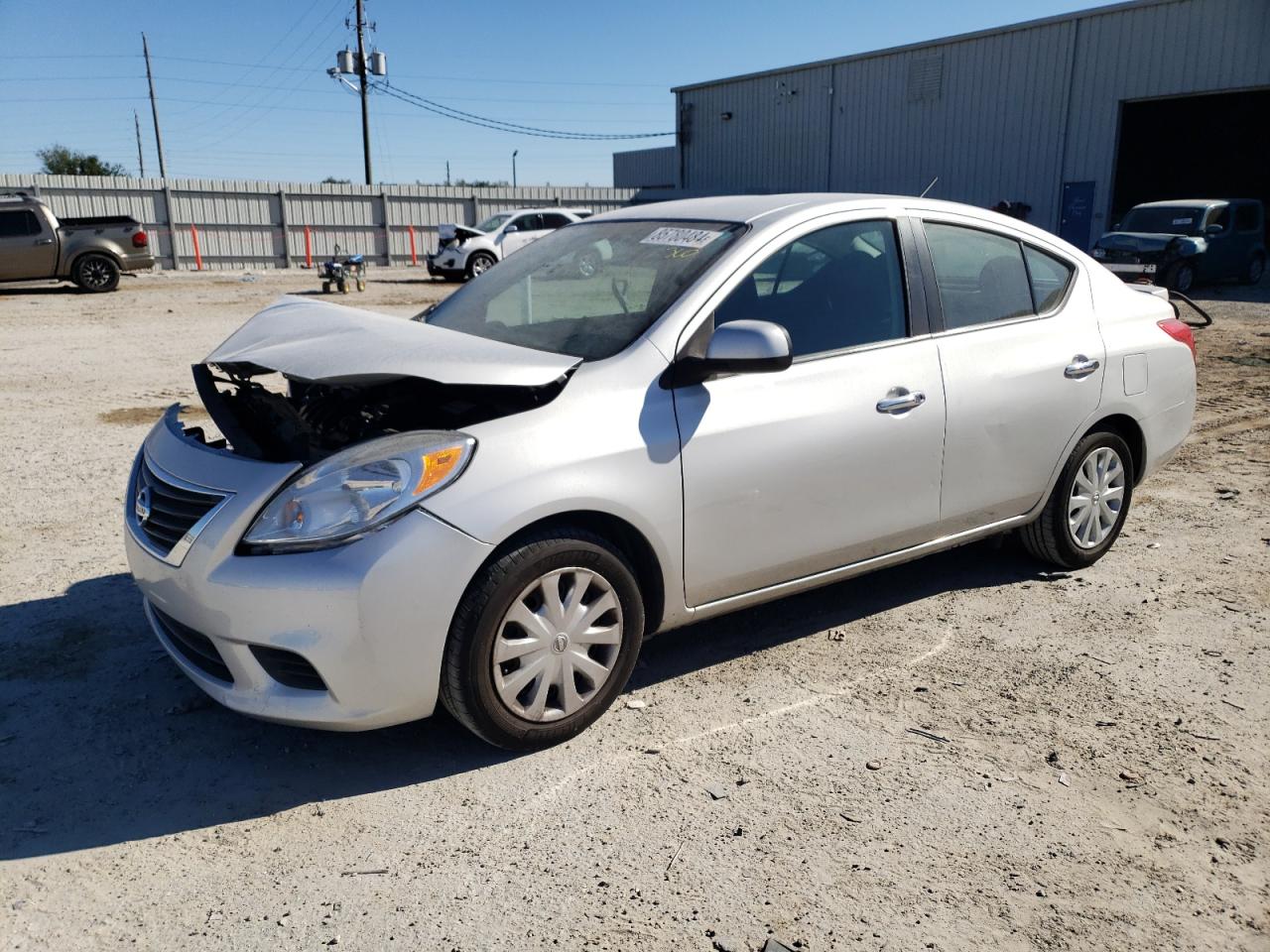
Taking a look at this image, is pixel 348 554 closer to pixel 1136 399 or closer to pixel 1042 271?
pixel 1042 271

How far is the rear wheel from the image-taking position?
69.3 ft

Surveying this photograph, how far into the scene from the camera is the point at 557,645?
3219mm

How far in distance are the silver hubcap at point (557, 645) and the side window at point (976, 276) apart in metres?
1.94

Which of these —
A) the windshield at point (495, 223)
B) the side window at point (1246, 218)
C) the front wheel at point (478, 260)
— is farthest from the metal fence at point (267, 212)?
the side window at point (1246, 218)

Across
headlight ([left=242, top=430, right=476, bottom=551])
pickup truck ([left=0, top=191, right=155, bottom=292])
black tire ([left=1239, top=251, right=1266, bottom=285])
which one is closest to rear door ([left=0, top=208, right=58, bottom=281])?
pickup truck ([left=0, top=191, right=155, bottom=292])

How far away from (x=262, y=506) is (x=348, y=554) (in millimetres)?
333

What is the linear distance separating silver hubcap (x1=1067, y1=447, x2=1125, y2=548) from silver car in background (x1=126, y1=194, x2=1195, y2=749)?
2cm

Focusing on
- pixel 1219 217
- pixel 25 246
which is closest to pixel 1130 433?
pixel 1219 217

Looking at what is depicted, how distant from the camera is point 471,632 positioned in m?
3.03

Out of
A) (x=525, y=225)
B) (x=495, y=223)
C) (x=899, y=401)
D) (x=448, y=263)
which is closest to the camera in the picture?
(x=899, y=401)

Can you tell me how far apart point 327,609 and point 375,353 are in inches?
35.4

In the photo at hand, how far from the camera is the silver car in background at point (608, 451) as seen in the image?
117 inches

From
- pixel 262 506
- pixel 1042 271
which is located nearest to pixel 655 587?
pixel 262 506

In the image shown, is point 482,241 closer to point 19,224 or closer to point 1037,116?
point 19,224
